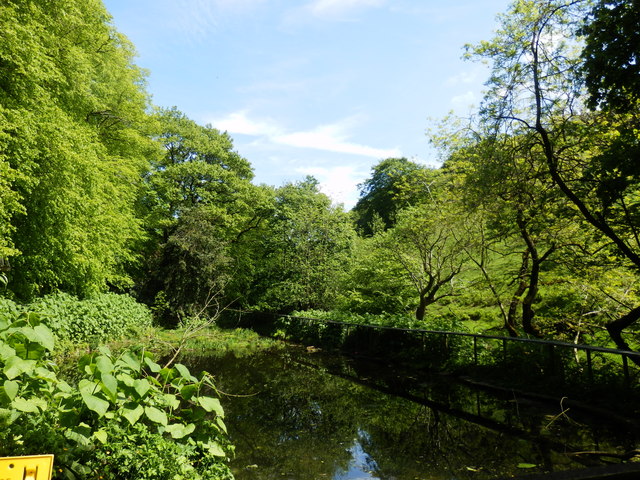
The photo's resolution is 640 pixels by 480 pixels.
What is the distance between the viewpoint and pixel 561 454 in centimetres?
479

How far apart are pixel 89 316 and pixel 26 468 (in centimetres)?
1386

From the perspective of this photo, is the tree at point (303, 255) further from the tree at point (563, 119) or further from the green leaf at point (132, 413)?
the green leaf at point (132, 413)

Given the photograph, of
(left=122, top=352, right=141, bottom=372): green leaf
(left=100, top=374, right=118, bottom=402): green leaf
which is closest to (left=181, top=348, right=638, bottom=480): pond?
(left=122, top=352, right=141, bottom=372): green leaf

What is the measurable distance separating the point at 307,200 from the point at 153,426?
23160mm

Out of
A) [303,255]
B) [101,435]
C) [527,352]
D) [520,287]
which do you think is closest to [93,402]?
[101,435]

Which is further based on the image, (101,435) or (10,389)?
(101,435)

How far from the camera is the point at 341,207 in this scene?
25562 millimetres

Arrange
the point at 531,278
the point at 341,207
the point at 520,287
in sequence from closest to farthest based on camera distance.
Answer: the point at 531,278
the point at 520,287
the point at 341,207

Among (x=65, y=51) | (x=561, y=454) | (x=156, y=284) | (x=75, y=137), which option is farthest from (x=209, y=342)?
(x=561, y=454)

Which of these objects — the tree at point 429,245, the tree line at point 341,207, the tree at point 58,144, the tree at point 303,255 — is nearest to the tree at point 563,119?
the tree line at point 341,207

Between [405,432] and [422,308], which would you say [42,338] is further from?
[422,308]

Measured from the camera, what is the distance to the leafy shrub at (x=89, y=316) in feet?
37.3

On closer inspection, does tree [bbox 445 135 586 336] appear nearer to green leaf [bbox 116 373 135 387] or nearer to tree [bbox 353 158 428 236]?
green leaf [bbox 116 373 135 387]

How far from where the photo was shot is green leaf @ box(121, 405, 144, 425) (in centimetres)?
266
